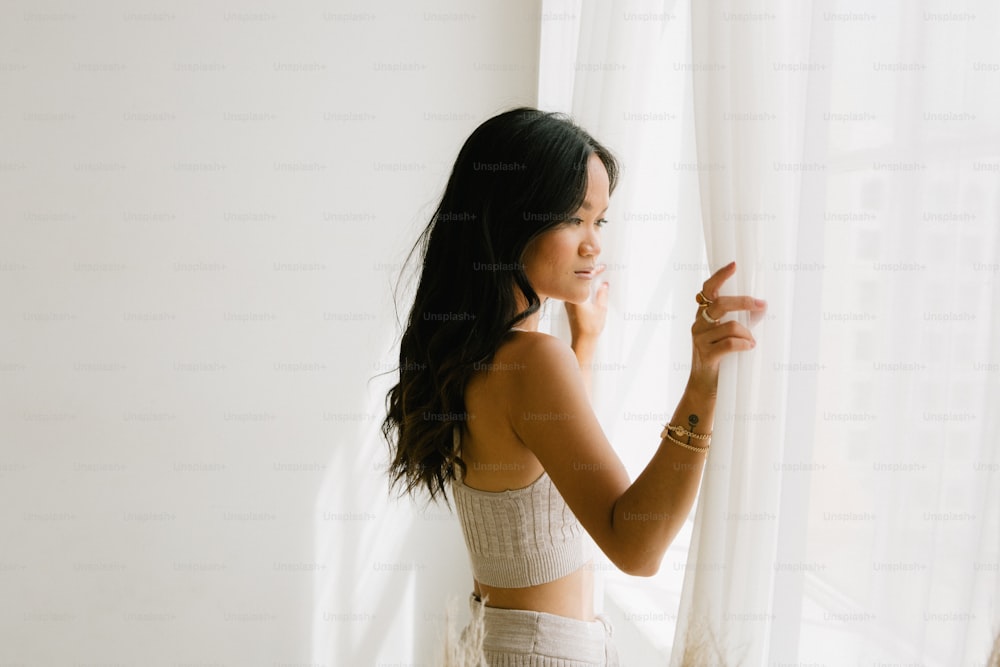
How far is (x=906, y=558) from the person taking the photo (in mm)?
930

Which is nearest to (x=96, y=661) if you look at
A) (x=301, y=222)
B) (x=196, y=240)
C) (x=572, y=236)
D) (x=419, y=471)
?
(x=196, y=240)

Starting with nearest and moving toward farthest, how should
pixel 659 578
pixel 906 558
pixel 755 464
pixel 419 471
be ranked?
pixel 906 558, pixel 755 464, pixel 419 471, pixel 659 578

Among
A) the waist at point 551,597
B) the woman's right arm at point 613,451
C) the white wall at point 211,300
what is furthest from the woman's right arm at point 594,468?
the white wall at point 211,300

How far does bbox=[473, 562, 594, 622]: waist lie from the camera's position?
4.56ft

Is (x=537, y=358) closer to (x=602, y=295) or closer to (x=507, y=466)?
(x=507, y=466)

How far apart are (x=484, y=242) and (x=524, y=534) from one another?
49 cm

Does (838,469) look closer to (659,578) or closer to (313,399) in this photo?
(659,578)

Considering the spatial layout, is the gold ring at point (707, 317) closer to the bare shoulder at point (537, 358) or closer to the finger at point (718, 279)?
the finger at point (718, 279)

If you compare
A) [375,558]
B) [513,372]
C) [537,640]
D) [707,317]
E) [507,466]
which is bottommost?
[375,558]

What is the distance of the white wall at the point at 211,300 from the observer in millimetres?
2576

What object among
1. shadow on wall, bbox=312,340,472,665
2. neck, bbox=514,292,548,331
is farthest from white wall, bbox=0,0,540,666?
neck, bbox=514,292,548,331

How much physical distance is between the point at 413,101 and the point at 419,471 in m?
1.59

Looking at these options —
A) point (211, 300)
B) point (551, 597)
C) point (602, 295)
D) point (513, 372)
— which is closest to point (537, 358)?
point (513, 372)

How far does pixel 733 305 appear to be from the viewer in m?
1.09
